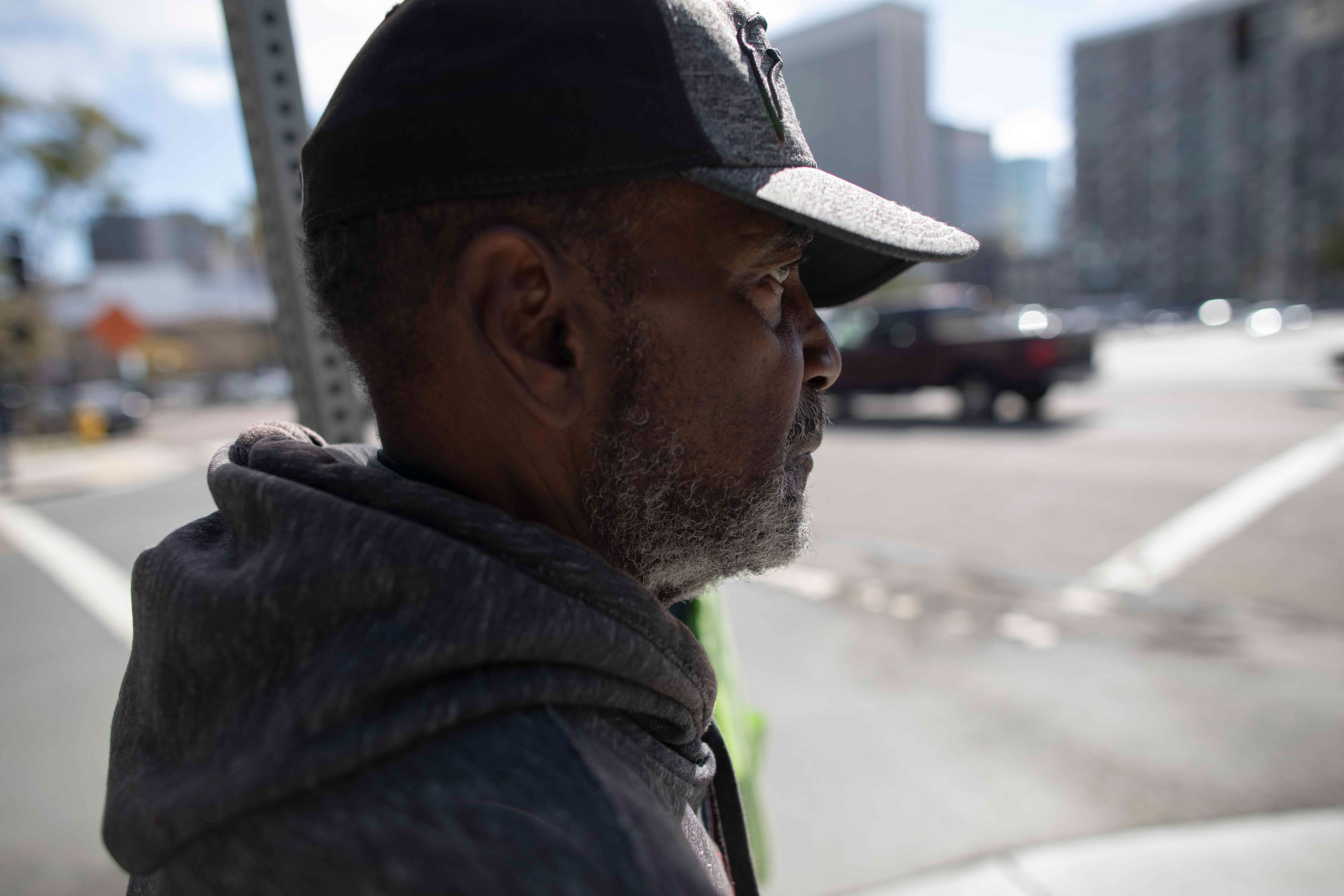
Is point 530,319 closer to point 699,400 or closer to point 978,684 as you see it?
point 699,400

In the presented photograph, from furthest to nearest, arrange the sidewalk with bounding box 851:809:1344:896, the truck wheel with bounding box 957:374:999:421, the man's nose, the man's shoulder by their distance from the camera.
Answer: the truck wheel with bounding box 957:374:999:421, the sidewalk with bounding box 851:809:1344:896, the man's nose, the man's shoulder

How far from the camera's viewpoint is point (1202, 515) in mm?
6766

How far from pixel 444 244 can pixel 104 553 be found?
7.98m

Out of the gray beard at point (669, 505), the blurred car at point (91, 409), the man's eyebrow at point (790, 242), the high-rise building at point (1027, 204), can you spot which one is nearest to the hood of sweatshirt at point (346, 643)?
the gray beard at point (669, 505)

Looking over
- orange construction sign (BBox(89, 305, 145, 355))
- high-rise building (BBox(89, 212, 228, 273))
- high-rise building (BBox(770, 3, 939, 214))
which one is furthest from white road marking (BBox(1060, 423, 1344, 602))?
high-rise building (BBox(89, 212, 228, 273))

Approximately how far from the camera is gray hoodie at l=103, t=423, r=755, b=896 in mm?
630

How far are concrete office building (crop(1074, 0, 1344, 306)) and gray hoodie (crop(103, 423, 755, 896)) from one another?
86454 mm

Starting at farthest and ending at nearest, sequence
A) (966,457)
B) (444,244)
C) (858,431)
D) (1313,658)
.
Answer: (858,431) → (966,457) → (1313,658) → (444,244)

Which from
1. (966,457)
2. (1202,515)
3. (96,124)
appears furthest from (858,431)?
(96,124)

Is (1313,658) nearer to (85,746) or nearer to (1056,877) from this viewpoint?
(1056,877)

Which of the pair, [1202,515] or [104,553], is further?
[104,553]

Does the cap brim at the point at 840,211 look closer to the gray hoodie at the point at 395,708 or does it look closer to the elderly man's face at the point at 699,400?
the elderly man's face at the point at 699,400

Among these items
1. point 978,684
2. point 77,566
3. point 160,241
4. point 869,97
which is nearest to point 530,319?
point 978,684

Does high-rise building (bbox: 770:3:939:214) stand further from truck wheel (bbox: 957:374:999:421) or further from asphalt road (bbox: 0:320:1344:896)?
truck wheel (bbox: 957:374:999:421)
